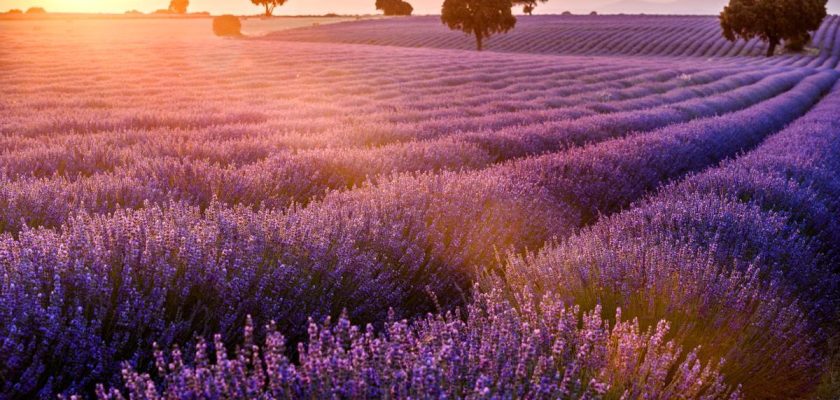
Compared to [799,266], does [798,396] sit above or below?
below

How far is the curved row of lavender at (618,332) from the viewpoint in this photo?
1274 mm

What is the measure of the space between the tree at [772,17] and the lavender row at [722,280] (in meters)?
41.4

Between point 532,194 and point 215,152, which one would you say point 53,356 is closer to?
point 532,194

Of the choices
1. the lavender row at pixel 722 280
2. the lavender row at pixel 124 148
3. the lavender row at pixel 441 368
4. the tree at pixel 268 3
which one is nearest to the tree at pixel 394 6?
the tree at pixel 268 3

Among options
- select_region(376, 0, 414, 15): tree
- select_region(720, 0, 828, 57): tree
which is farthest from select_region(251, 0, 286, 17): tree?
select_region(720, 0, 828, 57): tree

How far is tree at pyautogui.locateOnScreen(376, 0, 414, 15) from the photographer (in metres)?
82.8

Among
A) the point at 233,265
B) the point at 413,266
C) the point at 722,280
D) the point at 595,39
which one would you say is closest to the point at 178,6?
the point at 595,39

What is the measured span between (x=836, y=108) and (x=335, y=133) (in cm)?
916

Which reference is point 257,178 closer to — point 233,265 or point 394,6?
point 233,265

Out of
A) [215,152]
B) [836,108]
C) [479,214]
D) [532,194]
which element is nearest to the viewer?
[479,214]

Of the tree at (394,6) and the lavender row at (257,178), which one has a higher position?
the tree at (394,6)

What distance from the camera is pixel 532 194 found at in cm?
364

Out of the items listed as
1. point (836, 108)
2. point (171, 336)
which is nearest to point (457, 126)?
point (171, 336)

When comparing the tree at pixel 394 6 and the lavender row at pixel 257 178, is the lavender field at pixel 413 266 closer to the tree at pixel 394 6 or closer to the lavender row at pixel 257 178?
the lavender row at pixel 257 178
